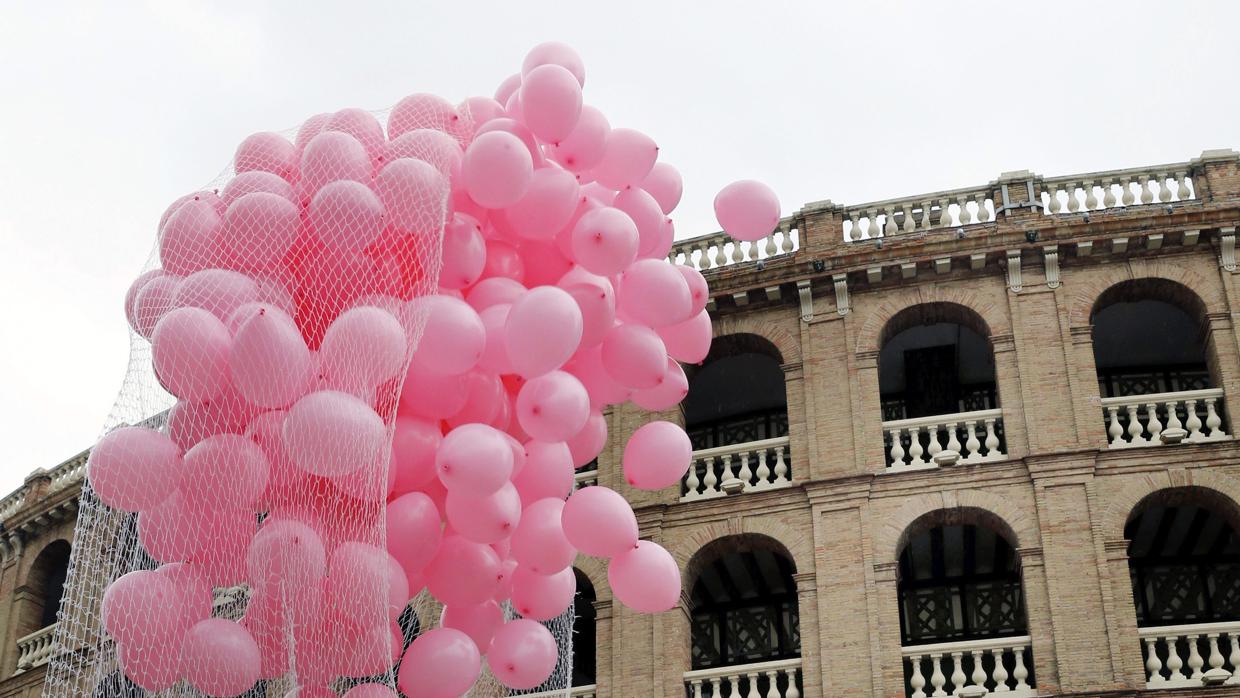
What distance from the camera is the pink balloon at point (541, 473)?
8656 mm

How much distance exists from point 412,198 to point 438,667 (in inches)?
110

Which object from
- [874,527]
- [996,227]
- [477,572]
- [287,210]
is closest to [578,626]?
[874,527]

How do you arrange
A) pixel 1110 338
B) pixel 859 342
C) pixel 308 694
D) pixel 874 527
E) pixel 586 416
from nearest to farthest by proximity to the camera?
pixel 308 694, pixel 586 416, pixel 874 527, pixel 859 342, pixel 1110 338

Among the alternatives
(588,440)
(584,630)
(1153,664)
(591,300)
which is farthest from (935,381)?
(591,300)

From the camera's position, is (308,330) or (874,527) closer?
(308,330)

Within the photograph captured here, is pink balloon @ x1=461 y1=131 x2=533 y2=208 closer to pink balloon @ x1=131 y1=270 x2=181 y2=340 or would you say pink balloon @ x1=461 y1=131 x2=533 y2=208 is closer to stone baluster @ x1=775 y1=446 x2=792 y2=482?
pink balloon @ x1=131 y1=270 x2=181 y2=340

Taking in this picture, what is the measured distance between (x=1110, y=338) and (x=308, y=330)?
1512cm

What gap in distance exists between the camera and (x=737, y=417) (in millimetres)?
21641

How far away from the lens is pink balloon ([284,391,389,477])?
7.16 m

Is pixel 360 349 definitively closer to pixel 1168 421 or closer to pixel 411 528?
pixel 411 528

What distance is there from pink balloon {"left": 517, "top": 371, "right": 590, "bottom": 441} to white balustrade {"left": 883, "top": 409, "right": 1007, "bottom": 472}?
10156 mm

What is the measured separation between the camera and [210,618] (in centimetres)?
758

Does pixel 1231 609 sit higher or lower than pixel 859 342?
lower

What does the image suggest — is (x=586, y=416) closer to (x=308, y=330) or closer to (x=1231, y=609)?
(x=308, y=330)
